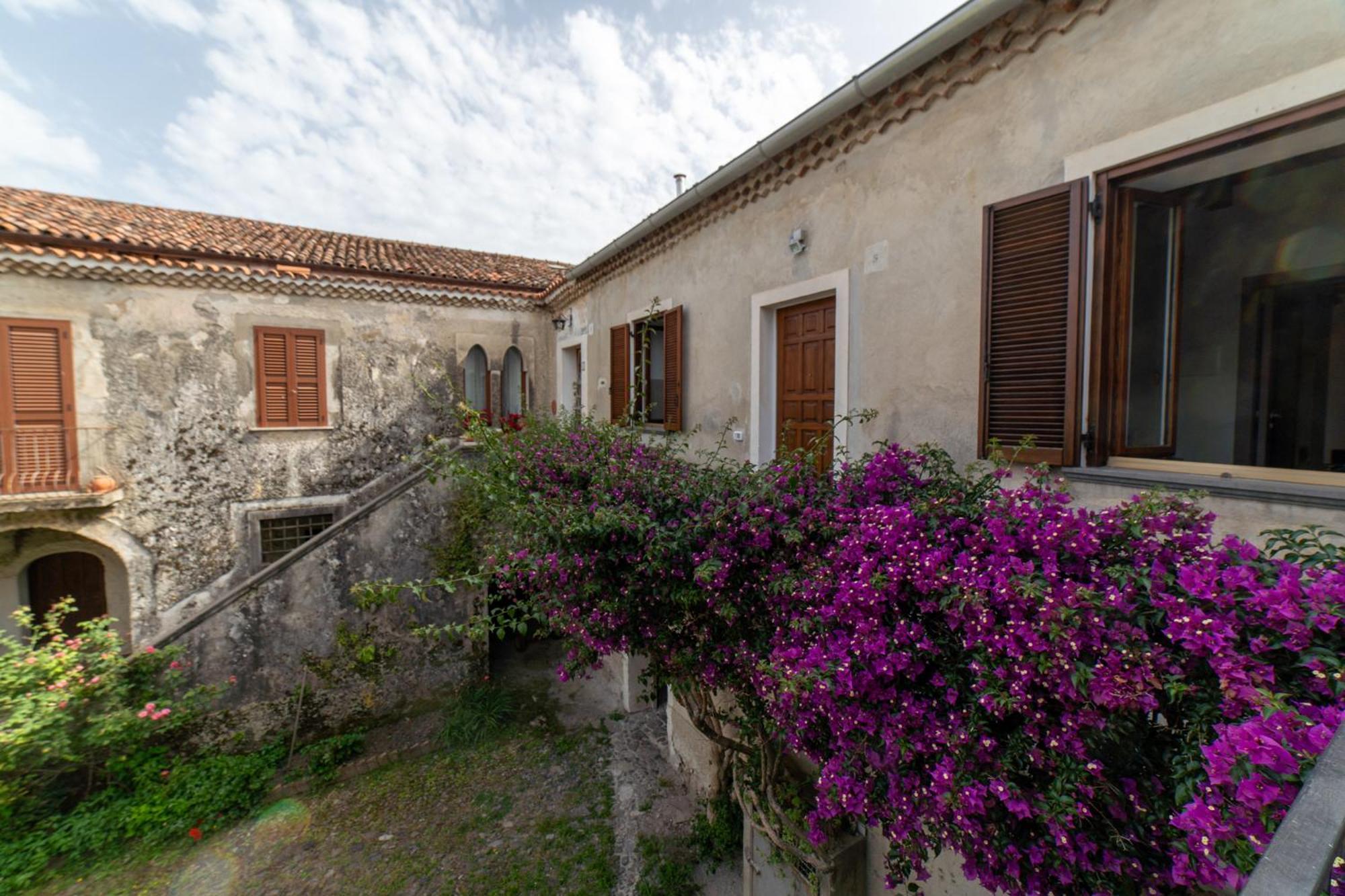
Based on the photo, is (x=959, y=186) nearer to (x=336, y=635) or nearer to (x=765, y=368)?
(x=765, y=368)

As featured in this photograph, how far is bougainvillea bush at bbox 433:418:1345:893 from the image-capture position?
1.39 metres

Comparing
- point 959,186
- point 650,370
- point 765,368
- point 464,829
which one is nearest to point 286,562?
point 464,829

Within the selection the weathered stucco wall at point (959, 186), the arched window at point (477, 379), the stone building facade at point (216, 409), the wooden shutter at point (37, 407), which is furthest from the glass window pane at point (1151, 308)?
the wooden shutter at point (37, 407)

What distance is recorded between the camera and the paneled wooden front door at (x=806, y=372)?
4.77 meters

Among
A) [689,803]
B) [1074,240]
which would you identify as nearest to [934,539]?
[1074,240]

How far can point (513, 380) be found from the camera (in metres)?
12.2

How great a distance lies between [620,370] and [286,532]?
739 centimetres

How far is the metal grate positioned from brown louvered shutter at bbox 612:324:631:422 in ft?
21.5

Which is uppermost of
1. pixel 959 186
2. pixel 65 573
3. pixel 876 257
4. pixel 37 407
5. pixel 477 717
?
pixel 959 186

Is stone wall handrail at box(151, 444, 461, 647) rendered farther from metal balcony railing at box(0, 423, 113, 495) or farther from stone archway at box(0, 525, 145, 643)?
metal balcony railing at box(0, 423, 113, 495)

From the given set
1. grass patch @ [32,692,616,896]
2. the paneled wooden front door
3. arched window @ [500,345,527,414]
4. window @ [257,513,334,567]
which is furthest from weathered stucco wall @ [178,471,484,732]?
the paneled wooden front door

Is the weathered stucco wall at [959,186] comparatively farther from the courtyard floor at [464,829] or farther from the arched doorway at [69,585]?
the arched doorway at [69,585]

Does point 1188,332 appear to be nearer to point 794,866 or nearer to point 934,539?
point 934,539

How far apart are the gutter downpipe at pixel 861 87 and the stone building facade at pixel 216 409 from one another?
504cm
